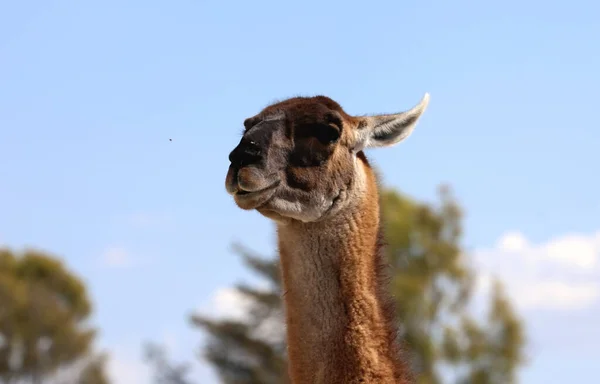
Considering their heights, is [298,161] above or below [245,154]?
above

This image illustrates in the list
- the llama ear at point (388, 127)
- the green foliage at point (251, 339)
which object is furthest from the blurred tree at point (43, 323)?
the llama ear at point (388, 127)

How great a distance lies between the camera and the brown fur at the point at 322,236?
6285 mm

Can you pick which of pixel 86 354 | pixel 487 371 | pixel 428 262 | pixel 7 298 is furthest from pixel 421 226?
pixel 7 298

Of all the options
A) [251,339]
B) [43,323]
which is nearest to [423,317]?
[251,339]

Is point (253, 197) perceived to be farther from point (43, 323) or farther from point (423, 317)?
point (43, 323)

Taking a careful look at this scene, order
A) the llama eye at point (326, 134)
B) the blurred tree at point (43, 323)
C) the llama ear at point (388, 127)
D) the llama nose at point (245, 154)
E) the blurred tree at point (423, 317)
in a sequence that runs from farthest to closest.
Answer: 1. the blurred tree at point (43, 323)
2. the blurred tree at point (423, 317)
3. the llama ear at point (388, 127)
4. the llama eye at point (326, 134)
5. the llama nose at point (245, 154)

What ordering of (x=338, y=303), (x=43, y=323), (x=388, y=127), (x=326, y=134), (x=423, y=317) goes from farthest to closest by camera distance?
1. (x=43, y=323)
2. (x=423, y=317)
3. (x=388, y=127)
4. (x=326, y=134)
5. (x=338, y=303)

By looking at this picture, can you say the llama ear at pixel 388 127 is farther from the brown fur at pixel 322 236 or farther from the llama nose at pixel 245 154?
the llama nose at pixel 245 154

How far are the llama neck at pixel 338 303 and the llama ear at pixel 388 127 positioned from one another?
65 cm

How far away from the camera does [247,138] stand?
6.53 metres

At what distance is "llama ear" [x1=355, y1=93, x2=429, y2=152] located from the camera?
7332mm

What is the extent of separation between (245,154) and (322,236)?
722mm

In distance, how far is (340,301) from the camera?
646 cm

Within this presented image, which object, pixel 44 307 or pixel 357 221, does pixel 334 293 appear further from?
pixel 44 307
